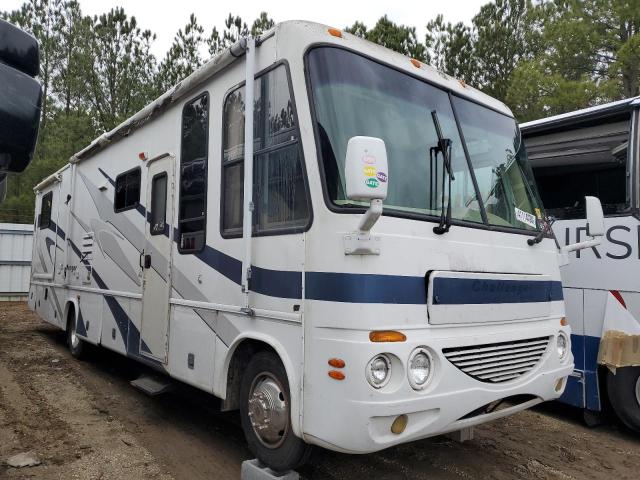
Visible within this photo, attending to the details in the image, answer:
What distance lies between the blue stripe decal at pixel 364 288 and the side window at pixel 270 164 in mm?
396

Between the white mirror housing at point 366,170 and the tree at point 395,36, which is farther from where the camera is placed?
the tree at point 395,36

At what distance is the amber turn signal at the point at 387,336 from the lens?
9.37ft

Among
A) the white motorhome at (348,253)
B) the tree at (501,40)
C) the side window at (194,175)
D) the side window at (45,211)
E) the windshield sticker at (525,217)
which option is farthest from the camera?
the tree at (501,40)

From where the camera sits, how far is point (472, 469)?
389 cm

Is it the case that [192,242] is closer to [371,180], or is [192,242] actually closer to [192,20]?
[371,180]

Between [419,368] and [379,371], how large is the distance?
269 millimetres

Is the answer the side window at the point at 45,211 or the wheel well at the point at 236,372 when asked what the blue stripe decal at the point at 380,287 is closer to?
the wheel well at the point at 236,372

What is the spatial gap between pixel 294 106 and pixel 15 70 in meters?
1.71

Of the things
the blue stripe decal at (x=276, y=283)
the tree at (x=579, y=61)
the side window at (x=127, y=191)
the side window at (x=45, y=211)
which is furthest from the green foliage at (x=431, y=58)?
the blue stripe decal at (x=276, y=283)

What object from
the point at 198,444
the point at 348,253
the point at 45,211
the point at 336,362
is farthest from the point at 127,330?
the point at 45,211

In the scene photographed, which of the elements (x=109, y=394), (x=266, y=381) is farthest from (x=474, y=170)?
(x=109, y=394)

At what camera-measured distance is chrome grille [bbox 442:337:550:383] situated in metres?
3.19

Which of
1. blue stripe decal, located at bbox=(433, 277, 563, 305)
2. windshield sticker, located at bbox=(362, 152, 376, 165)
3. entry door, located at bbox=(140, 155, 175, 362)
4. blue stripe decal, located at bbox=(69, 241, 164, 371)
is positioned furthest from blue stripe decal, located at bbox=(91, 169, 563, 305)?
blue stripe decal, located at bbox=(69, 241, 164, 371)

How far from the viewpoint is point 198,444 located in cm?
434
